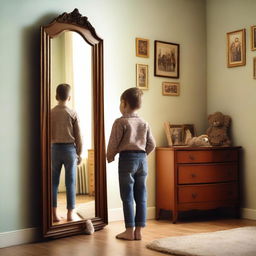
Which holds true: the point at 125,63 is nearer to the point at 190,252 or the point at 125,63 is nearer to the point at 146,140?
the point at 146,140

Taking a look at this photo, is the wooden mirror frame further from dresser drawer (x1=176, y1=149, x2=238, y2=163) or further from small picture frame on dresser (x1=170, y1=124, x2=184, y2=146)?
small picture frame on dresser (x1=170, y1=124, x2=184, y2=146)

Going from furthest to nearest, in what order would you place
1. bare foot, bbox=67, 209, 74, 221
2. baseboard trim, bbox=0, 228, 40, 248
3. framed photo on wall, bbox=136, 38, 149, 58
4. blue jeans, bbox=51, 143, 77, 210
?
framed photo on wall, bbox=136, 38, 149, 58
bare foot, bbox=67, 209, 74, 221
blue jeans, bbox=51, 143, 77, 210
baseboard trim, bbox=0, 228, 40, 248

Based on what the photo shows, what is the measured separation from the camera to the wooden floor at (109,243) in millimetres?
4062

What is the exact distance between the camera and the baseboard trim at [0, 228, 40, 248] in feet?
14.4

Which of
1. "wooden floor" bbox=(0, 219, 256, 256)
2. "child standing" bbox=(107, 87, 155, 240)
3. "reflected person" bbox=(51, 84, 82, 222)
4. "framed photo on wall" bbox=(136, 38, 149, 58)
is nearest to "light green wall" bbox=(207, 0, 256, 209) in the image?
"wooden floor" bbox=(0, 219, 256, 256)

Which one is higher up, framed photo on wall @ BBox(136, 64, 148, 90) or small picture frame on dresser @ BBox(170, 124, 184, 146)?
framed photo on wall @ BBox(136, 64, 148, 90)

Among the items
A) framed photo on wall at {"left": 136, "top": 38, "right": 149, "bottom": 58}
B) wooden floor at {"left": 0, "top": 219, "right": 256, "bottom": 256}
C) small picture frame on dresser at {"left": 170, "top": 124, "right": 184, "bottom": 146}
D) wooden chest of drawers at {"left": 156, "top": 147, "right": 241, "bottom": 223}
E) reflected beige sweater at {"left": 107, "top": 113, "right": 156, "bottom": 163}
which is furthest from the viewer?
small picture frame on dresser at {"left": 170, "top": 124, "right": 184, "bottom": 146}

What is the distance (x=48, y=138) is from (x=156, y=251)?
1393 mm

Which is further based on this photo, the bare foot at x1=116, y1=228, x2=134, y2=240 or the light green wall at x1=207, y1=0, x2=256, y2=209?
the light green wall at x1=207, y1=0, x2=256, y2=209

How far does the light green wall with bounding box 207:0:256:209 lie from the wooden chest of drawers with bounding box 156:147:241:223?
15cm

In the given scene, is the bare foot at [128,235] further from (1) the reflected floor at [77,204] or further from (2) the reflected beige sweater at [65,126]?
(2) the reflected beige sweater at [65,126]

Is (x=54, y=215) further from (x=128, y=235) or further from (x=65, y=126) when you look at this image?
(x=65, y=126)

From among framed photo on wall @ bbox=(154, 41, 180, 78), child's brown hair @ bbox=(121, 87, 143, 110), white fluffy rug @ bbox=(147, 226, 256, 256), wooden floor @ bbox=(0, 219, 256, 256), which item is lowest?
wooden floor @ bbox=(0, 219, 256, 256)

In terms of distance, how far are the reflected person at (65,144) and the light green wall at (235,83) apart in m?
2.05
